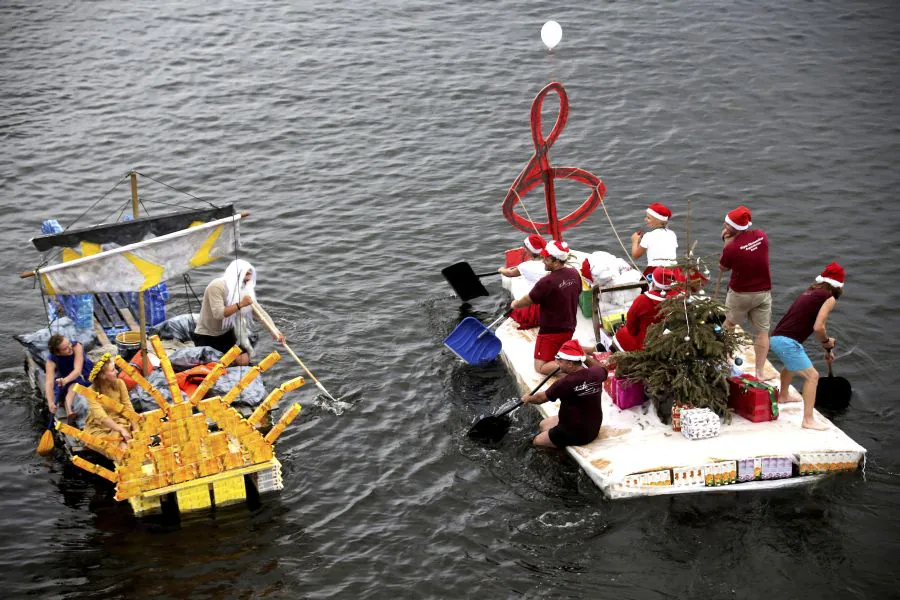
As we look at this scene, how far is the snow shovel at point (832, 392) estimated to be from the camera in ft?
41.1

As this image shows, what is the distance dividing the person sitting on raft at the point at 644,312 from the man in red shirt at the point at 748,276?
802 millimetres

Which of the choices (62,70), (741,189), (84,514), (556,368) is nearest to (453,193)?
(741,189)

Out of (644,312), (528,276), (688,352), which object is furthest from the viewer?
(528,276)

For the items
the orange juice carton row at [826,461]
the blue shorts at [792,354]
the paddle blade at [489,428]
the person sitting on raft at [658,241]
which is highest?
the person sitting on raft at [658,241]

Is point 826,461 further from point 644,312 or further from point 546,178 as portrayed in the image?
point 546,178

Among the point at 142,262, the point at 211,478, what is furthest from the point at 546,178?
the point at 211,478

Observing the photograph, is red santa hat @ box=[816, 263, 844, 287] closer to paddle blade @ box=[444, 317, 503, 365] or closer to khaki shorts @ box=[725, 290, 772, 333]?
khaki shorts @ box=[725, 290, 772, 333]

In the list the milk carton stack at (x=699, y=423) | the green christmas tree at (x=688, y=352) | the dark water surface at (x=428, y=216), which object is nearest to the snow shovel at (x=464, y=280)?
the dark water surface at (x=428, y=216)

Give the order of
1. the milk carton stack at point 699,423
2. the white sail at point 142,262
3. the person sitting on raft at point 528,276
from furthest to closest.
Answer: the person sitting on raft at point 528,276 → the milk carton stack at point 699,423 → the white sail at point 142,262

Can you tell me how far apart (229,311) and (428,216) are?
652cm

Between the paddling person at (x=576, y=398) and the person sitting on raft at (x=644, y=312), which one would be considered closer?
A: the paddling person at (x=576, y=398)

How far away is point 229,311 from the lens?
13.2 m

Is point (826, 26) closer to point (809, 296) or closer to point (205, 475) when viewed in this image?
point (809, 296)

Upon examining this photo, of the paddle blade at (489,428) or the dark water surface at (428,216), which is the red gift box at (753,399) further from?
the paddle blade at (489,428)
